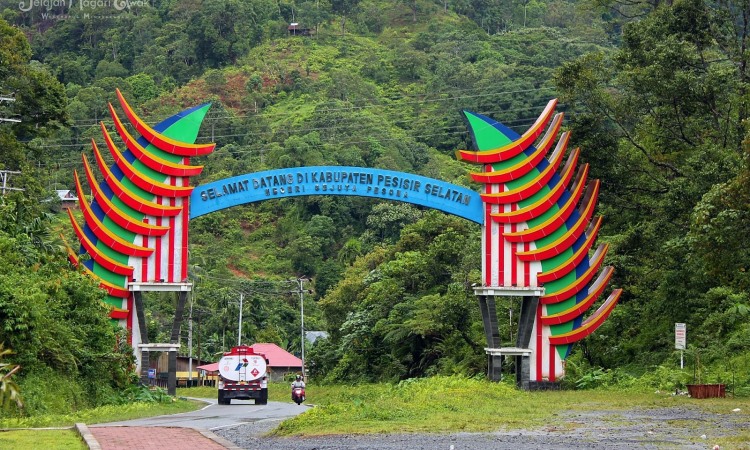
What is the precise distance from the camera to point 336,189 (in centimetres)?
3055

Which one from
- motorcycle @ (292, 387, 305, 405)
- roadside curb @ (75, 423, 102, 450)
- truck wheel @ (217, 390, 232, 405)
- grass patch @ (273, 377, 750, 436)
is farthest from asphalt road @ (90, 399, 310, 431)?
truck wheel @ (217, 390, 232, 405)

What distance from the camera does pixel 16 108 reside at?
132 feet

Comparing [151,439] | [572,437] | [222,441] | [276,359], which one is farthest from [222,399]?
[276,359]

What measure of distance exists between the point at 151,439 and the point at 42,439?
1.62m

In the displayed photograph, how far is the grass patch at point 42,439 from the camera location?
14375mm

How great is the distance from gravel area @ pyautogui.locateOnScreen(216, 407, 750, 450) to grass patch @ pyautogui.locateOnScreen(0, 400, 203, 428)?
3.04 metres

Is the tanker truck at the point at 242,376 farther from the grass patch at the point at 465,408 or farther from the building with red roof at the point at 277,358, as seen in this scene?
the building with red roof at the point at 277,358

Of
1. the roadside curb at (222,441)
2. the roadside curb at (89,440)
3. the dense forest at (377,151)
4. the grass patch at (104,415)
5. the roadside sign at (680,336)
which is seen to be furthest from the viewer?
the dense forest at (377,151)

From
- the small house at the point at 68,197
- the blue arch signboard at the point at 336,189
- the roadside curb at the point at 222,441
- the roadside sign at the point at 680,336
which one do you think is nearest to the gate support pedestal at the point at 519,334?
the blue arch signboard at the point at 336,189

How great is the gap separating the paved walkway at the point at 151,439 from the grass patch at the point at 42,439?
6.7 inches

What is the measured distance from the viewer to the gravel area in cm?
1427

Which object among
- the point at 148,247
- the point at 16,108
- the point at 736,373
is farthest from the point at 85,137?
the point at 736,373

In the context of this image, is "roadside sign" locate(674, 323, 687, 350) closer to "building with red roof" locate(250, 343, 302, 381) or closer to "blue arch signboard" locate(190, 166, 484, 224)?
"blue arch signboard" locate(190, 166, 484, 224)

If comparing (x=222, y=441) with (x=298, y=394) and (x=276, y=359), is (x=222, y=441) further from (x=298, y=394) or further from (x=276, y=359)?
(x=276, y=359)
